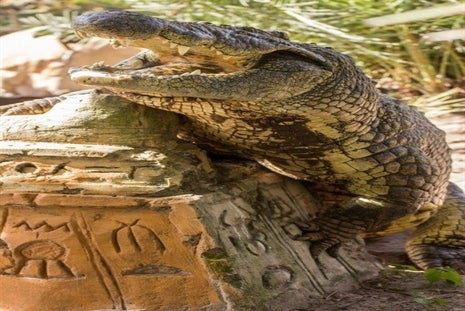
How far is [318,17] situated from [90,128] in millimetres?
4862

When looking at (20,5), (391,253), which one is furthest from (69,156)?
(20,5)

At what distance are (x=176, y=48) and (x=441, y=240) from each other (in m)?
1.83

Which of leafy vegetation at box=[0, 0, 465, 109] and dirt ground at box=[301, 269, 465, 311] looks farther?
leafy vegetation at box=[0, 0, 465, 109]

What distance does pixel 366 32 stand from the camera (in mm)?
7465

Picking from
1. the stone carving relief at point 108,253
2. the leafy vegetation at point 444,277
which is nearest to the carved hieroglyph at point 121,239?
the stone carving relief at point 108,253

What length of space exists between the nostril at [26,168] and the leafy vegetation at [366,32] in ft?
16.0

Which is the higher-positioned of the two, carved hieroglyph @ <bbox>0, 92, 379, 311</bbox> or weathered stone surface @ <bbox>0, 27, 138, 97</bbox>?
carved hieroglyph @ <bbox>0, 92, 379, 311</bbox>

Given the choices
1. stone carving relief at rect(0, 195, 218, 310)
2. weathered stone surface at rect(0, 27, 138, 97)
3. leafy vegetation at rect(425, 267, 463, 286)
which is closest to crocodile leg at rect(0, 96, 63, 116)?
stone carving relief at rect(0, 195, 218, 310)

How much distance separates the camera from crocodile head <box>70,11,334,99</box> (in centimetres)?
252

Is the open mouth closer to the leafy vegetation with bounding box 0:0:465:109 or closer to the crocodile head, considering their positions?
the crocodile head

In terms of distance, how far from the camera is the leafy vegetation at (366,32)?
7242mm

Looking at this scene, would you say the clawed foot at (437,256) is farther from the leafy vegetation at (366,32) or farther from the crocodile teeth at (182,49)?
the leafy vegetation at (366,32)

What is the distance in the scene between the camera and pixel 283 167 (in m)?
3.28

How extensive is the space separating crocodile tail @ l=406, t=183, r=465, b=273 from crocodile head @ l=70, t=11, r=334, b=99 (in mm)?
1306
